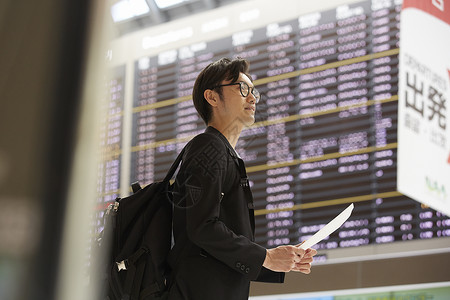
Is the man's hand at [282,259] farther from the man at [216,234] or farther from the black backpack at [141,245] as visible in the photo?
the black backpack at [141,245]

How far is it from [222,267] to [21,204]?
3.73ft

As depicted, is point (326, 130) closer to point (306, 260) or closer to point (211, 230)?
point (306, 260)

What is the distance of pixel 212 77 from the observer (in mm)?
1604

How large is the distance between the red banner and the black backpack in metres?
1.78

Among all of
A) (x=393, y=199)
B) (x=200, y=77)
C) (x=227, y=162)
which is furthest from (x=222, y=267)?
(x=393, y=199)

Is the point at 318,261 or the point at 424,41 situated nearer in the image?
the point at 424,41

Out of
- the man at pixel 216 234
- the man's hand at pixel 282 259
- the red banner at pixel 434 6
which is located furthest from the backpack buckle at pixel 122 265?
the red banner at pixel 434 6

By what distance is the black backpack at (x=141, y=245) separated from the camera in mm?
1283

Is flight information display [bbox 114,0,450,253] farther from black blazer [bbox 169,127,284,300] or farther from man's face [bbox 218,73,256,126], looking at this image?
black blazer [bbox 169,127,284,300]

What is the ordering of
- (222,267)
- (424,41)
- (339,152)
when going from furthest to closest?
(339,152) → (424,41) → (222,267)

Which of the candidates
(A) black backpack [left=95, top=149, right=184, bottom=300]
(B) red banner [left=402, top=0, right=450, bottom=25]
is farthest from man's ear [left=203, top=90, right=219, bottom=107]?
(B) red banner [left=402, top=0, right=450, bottom=25]

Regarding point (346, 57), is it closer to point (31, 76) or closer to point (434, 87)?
point (434, 87)

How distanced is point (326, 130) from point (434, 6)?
2.91ft

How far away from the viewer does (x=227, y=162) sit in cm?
142
